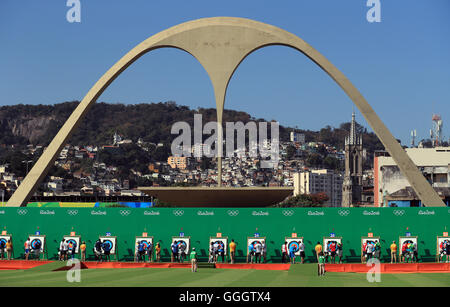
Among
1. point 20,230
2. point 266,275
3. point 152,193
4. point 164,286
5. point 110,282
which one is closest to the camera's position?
point 164,286

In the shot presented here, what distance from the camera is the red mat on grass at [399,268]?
39.9 m

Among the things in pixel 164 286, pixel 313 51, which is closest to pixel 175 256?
pixel 164 286

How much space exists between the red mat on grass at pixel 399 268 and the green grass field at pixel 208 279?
365cm

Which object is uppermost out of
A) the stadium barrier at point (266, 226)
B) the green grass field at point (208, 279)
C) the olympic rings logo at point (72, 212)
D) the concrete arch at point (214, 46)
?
the concrete arch at point (214, 46)

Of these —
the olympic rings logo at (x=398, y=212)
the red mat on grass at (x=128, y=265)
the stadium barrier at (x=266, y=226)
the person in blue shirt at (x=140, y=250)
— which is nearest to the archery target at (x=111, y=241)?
the stadium barrier at (x=266, y=226)

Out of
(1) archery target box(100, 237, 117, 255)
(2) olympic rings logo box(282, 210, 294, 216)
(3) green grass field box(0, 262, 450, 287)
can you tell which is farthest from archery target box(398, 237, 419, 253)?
(1) archery target box(100, 237, 117, 255)

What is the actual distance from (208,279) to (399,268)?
42.5 ft

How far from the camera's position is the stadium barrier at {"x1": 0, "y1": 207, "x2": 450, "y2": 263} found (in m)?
43.8

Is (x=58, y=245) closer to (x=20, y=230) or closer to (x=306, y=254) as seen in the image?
(x=20, y=230)

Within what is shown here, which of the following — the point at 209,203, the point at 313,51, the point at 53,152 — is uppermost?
the point at 313,51

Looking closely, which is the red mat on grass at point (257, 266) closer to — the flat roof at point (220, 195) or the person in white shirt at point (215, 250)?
the person in white shirt at point (215, 250)

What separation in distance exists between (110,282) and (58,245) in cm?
1667

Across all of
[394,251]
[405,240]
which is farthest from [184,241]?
[405,240]

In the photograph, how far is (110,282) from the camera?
30.8 metres
